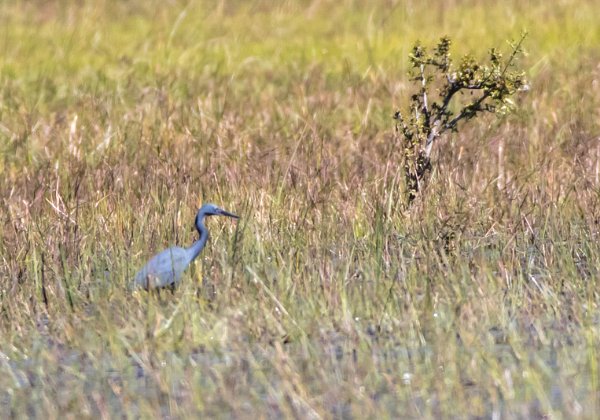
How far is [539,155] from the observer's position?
8.72 meters

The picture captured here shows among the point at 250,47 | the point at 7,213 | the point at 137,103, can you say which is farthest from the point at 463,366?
the point at 250,47

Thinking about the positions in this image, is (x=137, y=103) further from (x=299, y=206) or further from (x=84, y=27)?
(x=84, y=27)

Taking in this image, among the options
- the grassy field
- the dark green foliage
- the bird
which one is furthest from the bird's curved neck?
the dark green foliage

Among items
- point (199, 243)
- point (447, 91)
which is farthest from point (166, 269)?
point (447, 91)

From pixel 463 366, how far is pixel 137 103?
6266 millimetres

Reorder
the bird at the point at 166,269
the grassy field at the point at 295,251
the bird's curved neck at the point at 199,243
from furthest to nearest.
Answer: the bird's curved neck at the point at 199,243 → the bird at the point at 166,269 → the grassy field at the point at 295,251

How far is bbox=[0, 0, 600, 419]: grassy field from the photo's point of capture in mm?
4988

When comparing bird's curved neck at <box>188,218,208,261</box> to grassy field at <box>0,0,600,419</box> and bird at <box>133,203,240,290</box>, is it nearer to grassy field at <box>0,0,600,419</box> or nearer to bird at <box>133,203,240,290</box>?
bird at <box>133,203,240,290</box>

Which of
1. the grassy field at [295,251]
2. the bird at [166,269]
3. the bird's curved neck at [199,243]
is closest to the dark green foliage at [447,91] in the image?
the grassy field at [295,251]

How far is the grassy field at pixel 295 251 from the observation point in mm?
4988

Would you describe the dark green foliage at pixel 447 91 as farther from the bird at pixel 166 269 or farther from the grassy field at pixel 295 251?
the bird at pixel 166 269

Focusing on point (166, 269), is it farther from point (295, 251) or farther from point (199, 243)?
point (295, 251)

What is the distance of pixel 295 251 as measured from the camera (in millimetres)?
6648

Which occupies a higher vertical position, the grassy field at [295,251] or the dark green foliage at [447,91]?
the dark green foliage at [447,91]
